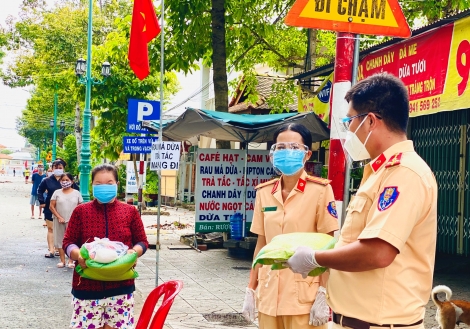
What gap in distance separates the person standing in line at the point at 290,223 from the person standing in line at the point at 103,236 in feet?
3.63

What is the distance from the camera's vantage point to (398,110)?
99.1 inches

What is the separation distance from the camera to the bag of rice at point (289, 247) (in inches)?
106

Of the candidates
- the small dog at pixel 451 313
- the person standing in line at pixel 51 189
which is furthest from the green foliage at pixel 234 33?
the small dog at pixel 451 313

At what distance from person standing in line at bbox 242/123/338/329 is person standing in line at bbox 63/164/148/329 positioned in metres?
1.11

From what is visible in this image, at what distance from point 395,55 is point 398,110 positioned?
A: 7.14m

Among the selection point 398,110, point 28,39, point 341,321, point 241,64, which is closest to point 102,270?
point 341,321

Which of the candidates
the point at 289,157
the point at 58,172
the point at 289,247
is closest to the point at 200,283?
the point at 58,172

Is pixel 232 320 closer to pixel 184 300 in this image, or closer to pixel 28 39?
pixel 184 300

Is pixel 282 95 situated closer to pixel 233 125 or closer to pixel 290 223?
pixel 233 125

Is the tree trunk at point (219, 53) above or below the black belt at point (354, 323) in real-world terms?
above

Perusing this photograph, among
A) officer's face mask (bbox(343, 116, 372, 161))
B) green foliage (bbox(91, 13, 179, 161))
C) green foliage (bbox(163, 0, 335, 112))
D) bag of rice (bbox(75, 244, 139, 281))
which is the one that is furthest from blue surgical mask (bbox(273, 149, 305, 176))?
green foliage (bbox(91, 13, 179, 161))

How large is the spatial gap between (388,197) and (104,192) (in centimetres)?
283

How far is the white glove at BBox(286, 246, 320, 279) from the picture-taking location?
8.43 feet

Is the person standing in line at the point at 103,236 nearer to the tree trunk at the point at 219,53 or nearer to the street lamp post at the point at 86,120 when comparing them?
the tree trunk at the point at 219,53
